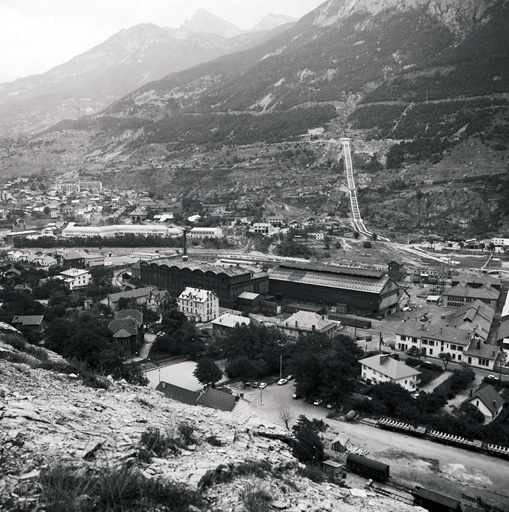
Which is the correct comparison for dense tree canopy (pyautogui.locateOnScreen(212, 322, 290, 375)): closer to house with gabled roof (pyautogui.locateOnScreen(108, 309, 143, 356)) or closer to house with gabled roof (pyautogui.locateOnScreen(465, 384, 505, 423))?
house with gabled roof (pyautogui.locateOnScreen(108, 309, 143, 356))

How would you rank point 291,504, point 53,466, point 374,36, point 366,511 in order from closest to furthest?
point 53,466, point 291,504, point 366,511, point 374,36

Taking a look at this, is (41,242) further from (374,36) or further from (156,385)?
(374,36)

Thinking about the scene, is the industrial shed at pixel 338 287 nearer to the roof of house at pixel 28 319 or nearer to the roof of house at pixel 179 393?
the roof of house at pixel 28 319

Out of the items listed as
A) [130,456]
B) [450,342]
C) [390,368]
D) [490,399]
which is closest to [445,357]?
[450,342]

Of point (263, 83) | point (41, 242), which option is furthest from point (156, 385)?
point (263, 83)

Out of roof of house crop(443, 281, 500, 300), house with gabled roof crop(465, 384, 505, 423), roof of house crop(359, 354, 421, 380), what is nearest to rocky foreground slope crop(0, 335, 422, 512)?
house with gabled roof crop(465, 384, 505, 423)

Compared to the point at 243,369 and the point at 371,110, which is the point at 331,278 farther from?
the point at 371,110

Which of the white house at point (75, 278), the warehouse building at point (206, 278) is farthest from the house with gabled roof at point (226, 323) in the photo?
the white house at point (75, 278)
